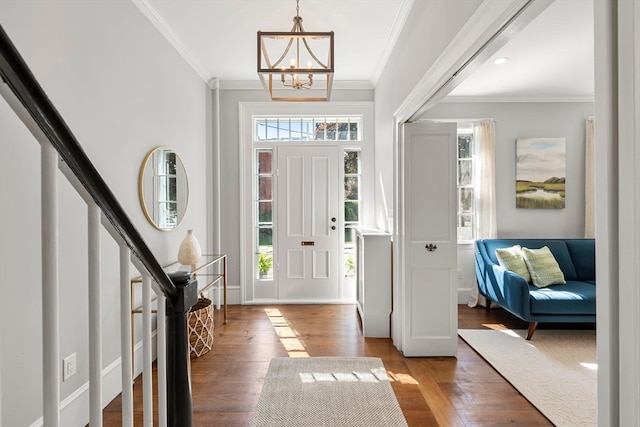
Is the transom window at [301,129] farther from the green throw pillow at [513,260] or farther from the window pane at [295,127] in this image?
the green throw pillow at [513,260]

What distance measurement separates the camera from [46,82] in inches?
70.4

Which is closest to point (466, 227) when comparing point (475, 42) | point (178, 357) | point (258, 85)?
point (258, 85)

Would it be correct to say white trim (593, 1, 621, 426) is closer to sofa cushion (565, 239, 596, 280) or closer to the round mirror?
the round mirror

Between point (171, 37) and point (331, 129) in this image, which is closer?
point (171, 37)

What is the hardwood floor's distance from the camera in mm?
2123

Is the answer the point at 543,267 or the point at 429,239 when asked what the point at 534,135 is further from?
the point at 429,239

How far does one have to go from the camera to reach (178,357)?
1.11 meters

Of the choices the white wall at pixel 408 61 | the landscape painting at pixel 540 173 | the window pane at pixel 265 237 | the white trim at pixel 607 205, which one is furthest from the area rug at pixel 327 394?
the landscape painting at pixel 540 173

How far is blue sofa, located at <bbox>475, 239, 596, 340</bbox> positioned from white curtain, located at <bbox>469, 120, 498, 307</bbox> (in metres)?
0.26

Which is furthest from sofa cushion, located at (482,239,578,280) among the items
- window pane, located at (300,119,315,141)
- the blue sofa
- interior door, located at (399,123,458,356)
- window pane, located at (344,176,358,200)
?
window pane, located at (300,119,315,141)

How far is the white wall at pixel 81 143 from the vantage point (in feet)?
5.19

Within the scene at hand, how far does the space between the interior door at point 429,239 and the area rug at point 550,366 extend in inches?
18.4

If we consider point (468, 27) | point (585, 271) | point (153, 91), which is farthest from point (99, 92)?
point (585, 271)

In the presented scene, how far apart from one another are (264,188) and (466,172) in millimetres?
2676
